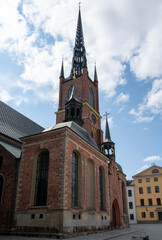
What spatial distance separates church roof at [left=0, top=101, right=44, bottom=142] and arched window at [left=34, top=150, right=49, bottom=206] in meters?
6.23

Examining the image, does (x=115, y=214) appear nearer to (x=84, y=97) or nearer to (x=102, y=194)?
(x=102, y=194)

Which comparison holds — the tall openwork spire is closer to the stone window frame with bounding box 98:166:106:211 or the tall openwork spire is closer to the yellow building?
the stone window frame with bounding box 98:166:106:211

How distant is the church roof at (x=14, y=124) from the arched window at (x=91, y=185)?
26.5ft

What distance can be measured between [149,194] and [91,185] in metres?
34.4

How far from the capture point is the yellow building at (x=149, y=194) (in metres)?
46.4

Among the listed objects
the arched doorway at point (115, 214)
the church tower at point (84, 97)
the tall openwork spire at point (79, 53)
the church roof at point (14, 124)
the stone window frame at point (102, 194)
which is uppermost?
the tall openwork spire at point (79, 53)

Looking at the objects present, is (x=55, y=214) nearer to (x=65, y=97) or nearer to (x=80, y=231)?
(x=80, y=231)

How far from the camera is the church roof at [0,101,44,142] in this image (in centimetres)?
2212

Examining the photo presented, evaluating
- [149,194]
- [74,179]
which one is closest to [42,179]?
[74,179]

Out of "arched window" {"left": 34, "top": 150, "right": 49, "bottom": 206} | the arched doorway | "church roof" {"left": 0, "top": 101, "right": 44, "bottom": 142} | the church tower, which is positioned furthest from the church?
the church tower

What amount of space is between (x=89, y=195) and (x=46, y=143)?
6.17 m

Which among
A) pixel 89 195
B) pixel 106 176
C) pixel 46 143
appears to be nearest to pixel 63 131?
pixel 46 143

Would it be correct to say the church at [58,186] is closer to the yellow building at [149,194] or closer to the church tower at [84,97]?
the church tower at [84,97]

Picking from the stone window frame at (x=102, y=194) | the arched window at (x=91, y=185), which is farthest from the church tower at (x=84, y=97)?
the arched window at (x=91, y=185)
